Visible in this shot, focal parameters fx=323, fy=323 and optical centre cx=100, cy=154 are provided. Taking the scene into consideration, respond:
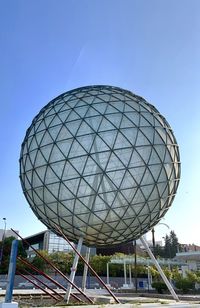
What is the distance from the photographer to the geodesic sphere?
19.3 meters

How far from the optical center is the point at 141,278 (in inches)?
2357

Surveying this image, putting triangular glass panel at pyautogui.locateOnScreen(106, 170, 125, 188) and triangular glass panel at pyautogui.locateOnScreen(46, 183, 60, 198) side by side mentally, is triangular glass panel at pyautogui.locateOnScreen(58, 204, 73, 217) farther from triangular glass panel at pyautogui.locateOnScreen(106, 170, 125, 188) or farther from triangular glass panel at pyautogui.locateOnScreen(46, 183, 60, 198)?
triangular glass panel at pyautogui.locateOnScreen(106, 170, 125, 188)

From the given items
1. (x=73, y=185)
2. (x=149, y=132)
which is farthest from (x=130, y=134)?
(x=73, y=185)

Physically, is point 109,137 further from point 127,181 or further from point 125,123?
point 127,181

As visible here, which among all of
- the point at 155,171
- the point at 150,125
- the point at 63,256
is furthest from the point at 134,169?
the point at 63,256

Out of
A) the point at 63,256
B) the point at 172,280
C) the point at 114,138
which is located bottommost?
the point at 172,280

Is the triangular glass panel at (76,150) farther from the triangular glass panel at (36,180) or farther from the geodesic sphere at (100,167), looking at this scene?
the triangular glass panel at (36,180)

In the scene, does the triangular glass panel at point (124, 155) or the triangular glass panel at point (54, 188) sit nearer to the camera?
the triangular glass panel at point (124, 155)

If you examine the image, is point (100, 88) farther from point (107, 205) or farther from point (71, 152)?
point (107, 205)

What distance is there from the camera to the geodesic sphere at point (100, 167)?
19.3 metres

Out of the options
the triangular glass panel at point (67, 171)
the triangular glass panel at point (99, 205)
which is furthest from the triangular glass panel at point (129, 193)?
the triangular glass panel at point (67, 171)

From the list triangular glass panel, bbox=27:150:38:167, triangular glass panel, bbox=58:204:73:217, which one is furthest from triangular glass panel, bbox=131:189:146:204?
triangular glass panel, bbox=27:150:38:167

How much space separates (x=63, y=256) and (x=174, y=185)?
4888 cm

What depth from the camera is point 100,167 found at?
1908cm
